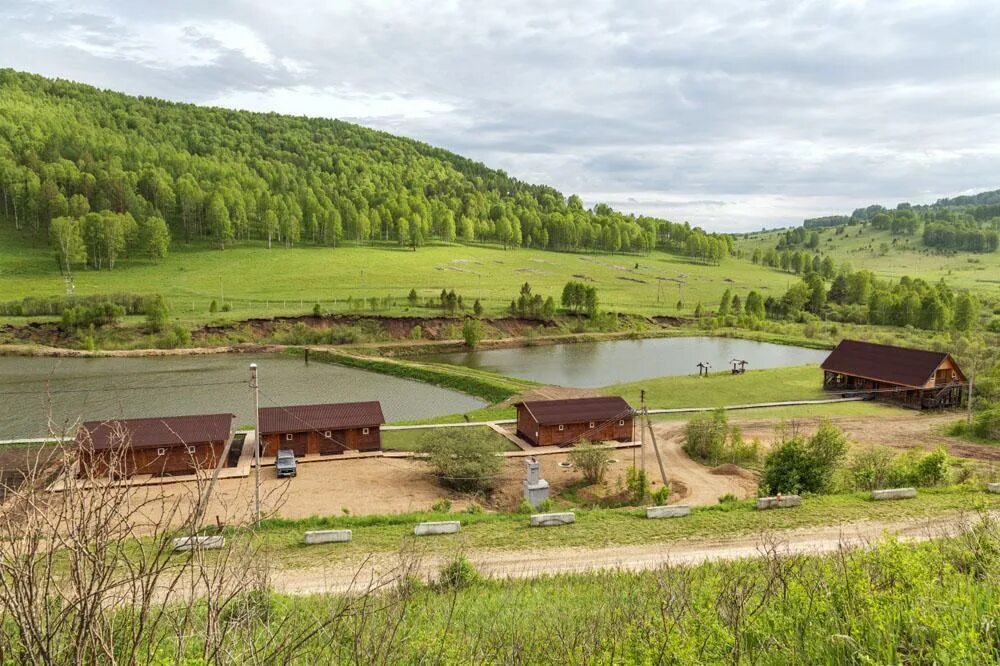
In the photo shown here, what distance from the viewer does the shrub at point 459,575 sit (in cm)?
1378

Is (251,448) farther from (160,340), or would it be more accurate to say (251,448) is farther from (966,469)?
(160,340)

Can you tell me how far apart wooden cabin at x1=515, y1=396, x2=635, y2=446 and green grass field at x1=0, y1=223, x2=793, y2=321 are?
140 feet

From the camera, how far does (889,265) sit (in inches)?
6531

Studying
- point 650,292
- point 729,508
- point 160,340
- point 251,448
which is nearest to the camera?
point 729,508

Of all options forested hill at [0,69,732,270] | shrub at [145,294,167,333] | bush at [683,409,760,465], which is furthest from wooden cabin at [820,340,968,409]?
forested hill at [0,69,732,270]

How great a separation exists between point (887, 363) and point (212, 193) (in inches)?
4199

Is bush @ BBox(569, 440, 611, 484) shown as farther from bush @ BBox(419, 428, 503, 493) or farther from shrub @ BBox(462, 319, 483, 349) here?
shrub @ BBox(462, 319, 483, 349)

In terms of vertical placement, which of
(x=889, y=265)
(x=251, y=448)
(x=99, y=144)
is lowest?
(x=251, y=448)

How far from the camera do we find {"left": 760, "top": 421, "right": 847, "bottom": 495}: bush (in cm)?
2375

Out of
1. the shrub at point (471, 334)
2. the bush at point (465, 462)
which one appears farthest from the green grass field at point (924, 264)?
the bush at point (465, 462)

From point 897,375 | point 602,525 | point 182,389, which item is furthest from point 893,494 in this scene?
point 182,389

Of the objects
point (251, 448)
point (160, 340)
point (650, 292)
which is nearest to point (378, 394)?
point (251, 448)

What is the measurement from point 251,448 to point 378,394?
14670mm

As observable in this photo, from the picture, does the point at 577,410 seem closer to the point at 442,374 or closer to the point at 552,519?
the point at 552,519
